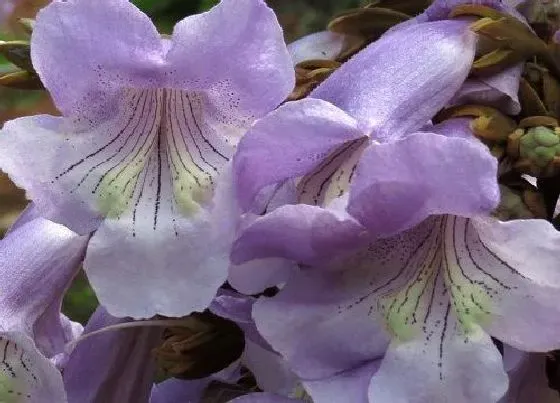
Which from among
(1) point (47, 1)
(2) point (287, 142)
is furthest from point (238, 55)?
(1) point (47, 1)

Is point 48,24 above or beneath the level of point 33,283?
above

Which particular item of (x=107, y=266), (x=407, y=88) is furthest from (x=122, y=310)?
(x=407, y=88)

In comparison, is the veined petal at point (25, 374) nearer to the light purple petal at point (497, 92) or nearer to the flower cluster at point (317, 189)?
the flower cluster at point (317, 189)

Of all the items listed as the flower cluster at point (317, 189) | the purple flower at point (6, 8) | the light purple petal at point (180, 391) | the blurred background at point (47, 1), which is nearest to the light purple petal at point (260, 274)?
the flower cluster at point (317, 189)

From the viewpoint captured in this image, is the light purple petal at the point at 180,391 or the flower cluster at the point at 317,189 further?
the light purple petal at the point at 180,391

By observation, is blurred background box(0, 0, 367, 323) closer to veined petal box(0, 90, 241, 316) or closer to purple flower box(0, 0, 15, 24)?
purple flower box(0, 0, 15, 24)

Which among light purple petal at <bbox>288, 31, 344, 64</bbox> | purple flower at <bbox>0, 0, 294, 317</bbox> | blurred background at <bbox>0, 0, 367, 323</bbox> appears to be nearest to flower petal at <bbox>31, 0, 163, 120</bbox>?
purple flower at <bbox>0, 0, 294, 317</bbox>

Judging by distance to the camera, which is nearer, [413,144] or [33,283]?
[413,144]

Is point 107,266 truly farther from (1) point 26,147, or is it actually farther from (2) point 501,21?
(2) point 501,21
